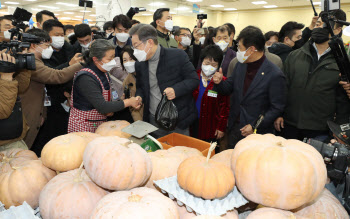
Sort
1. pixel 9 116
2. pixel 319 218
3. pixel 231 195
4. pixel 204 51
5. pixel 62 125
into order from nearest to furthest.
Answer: pixel 319 218 → pixel 231 195 → pixel 9 116 → pixel 204 51 → pixel 62 125

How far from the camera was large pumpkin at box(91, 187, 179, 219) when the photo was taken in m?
1.04

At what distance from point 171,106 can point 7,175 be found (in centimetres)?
149

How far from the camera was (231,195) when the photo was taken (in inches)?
52.9

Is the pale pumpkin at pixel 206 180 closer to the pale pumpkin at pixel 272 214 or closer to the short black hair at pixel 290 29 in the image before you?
the pale pumpkin at pixel 272 214

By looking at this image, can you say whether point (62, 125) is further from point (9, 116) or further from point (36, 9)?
point (36, 9)

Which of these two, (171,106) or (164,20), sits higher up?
(164,20)

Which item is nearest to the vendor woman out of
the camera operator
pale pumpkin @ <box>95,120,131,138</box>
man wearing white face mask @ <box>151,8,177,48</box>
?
pale pumpkin @ <box>95,120,131,138</box>

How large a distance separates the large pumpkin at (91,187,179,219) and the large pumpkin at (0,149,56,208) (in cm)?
60

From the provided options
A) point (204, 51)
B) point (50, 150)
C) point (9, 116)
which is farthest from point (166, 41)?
point (50, 150)

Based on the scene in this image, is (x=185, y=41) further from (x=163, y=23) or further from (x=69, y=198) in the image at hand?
(x=69, y=198)

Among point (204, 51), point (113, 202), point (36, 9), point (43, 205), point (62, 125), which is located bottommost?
point (62, 125)

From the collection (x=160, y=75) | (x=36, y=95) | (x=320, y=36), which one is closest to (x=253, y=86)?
(x=320, y=36)

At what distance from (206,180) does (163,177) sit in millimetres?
378

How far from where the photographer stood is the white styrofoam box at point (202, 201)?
118 centimetres
